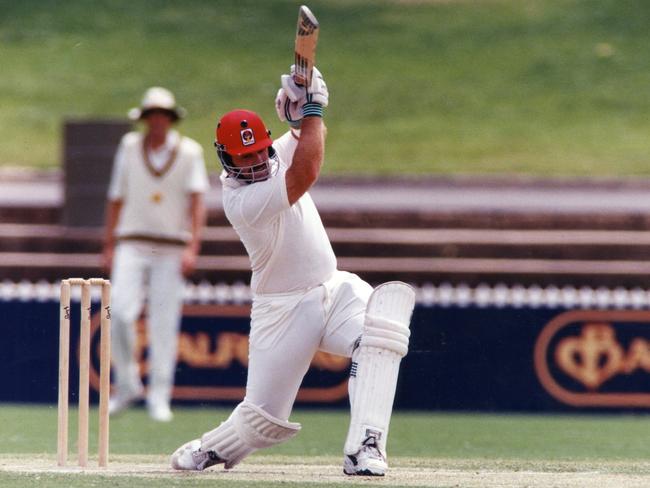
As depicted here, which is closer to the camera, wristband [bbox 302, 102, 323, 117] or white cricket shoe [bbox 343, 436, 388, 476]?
white cricket shoe [bbox 343, 436, 388, 476]

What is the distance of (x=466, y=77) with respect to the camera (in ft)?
68.2

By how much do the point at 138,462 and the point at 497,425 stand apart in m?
2.81

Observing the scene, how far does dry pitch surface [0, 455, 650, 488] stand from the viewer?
5.28 m

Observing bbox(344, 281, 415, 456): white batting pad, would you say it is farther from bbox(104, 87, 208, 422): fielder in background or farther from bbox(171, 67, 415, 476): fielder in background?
bbox(104, 87, 208, 422): fielder in background

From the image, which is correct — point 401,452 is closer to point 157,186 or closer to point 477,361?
point 477,361

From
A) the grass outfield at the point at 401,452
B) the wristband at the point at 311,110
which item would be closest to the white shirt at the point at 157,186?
the grass outfield at the point at 401,452

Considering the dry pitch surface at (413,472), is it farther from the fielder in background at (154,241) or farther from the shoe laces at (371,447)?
the fielder in background at (154,241)

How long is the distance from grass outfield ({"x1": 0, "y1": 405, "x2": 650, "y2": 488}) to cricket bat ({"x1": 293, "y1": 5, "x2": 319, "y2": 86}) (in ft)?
4.45

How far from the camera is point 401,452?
22.9 ft

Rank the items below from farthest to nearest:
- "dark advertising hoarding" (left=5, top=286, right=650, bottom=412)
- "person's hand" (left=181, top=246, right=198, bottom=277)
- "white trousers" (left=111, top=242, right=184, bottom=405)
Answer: "dark advertising hoarding" (left=5, top=286, right=650, bottom=412)
"person's hand" (left=181, top=246, right=198, bottom=277)
"white trousers" (left=111, top=242, right=184, bottom=405)

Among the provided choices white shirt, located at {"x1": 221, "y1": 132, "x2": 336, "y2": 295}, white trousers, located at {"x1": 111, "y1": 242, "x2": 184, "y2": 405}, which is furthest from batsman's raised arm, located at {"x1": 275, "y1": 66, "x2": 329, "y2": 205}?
white trousers, located at {"x1": 111, "y1": 242, "x2": 184, "y2": 405}

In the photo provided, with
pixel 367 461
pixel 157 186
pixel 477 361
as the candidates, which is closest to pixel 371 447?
pixel 367 461

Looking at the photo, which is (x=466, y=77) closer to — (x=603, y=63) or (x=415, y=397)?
(x=603, y=63)

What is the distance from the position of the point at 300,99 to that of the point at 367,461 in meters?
1.27
